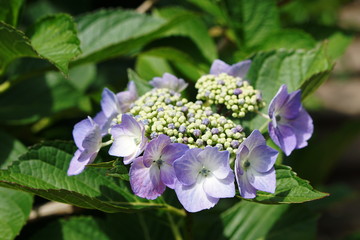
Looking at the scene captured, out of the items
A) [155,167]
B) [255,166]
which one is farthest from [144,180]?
[255,166]

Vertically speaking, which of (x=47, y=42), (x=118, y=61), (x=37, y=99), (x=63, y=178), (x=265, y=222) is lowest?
(x=265, y=222)

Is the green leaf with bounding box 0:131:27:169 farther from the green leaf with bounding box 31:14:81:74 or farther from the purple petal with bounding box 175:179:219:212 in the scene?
the purple petal with bounding box 175:179:219:212

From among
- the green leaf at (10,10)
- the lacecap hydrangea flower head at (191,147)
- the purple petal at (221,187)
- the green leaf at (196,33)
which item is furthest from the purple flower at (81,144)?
the green leaf at (196,33)

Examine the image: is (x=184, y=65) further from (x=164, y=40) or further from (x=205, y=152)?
(x=205, y=152)

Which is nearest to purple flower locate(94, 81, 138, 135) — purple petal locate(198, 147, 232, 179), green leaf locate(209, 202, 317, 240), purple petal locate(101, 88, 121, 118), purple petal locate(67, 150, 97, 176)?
purple petal locate(101, 88, 121, 118)

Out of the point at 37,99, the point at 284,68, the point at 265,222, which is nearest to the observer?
the point at 284,68

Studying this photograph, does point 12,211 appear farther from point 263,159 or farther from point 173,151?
point 263,159
